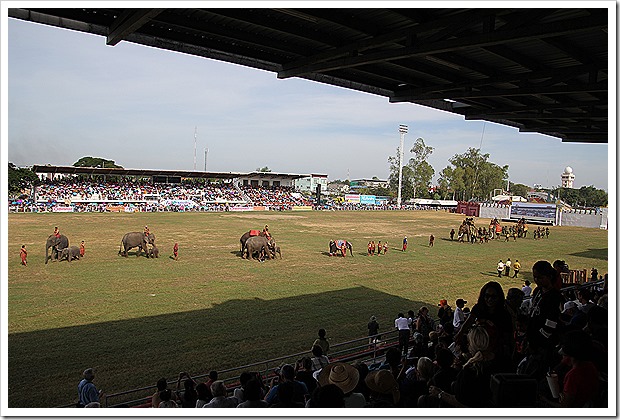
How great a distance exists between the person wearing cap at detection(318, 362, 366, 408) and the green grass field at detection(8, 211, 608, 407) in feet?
17.1

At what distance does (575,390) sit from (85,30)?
7007 millimetres

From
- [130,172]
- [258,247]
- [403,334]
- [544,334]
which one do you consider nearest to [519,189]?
[130,172]

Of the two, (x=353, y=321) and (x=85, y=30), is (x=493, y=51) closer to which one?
(x=85, y=30)

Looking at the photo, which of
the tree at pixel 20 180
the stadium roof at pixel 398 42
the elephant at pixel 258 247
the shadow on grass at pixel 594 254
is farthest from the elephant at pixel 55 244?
the tree at pixel 20 180

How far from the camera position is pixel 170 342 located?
10422 millimetres

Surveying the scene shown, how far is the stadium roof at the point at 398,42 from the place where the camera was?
19.6 feet

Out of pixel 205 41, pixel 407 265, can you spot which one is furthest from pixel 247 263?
pixel 205 41

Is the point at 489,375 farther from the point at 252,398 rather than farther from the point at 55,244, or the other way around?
the point at 55,244

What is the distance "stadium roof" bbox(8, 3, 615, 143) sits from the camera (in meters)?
5.97

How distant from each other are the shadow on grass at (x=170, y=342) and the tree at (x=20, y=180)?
161 feet

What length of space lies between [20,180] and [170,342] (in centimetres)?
5609

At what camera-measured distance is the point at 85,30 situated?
657 cm

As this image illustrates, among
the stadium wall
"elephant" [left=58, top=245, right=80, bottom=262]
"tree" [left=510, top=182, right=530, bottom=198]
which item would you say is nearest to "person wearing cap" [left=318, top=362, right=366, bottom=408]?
"elephant" [left=58, top=245, right=80, bottom=262]

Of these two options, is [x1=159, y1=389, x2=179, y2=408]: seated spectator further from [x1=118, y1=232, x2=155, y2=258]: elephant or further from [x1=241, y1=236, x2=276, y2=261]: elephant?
[x1=118, y1=232, x2=155, y2=258]: elephant
